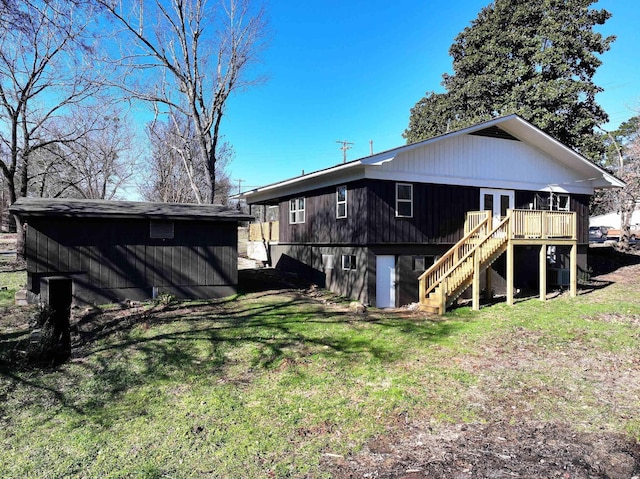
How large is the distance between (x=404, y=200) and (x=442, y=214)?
1684 mm

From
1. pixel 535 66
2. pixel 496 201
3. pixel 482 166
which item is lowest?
pixel 496 201

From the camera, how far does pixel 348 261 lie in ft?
45.9

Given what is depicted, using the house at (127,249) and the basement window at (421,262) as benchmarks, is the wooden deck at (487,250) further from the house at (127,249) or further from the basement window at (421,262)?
the house at (127,249)

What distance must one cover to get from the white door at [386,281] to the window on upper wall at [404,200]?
4.89 feet

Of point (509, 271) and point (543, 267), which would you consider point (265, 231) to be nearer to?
point (509, 271)

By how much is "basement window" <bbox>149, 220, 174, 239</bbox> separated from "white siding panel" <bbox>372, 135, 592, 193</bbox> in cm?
608

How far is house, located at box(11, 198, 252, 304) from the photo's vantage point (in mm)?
10453

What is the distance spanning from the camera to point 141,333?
28.0 ft

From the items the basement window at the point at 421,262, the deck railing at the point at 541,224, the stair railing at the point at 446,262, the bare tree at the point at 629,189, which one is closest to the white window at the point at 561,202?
the deck railing at the point at 541,224

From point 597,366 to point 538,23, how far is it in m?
23.7

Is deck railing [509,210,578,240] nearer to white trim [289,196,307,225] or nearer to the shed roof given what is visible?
white trim [289,196,307,225]

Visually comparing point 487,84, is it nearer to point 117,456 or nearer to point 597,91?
point 597,91

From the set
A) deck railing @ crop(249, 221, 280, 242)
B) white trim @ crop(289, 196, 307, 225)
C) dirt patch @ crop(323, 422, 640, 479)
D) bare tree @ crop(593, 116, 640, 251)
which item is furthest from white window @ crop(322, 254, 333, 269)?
bare tree @ crop(593, 116, 640, 251)

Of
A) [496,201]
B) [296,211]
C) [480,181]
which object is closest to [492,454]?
[480,181]
